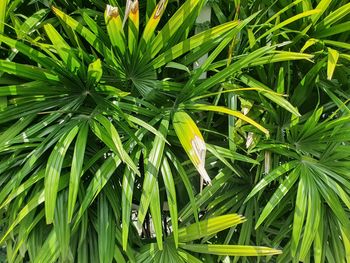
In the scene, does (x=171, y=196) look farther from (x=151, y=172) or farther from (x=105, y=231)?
(x=105, y=231)

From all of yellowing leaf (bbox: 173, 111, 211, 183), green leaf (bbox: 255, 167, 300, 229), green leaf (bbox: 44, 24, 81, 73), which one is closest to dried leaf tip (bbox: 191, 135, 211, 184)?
yellowing leaf (bbox: 173, 111, 211, 183)

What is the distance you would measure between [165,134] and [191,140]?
0.34ft

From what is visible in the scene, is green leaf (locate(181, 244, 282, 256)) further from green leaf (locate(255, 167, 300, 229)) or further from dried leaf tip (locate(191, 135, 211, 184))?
dried leaf tip (locate(191, 135, 211, 184))

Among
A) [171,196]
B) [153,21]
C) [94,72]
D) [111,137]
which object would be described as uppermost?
[153,21]

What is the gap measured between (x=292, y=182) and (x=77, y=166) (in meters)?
0.51

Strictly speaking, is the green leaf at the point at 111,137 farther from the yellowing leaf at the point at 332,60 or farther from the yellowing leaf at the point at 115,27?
the yellowing leaf at the point at 332,60

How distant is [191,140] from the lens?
33.1 inches

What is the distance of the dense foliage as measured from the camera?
90cm

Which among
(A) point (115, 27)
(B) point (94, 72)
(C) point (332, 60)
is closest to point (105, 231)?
(B) point (94, 72)

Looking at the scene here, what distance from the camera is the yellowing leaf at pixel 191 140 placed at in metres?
0.79

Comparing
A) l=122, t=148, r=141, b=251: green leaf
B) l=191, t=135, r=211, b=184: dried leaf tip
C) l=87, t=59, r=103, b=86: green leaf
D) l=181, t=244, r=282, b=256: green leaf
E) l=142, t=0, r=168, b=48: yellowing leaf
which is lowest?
l=181, t=244, r=282, b=256: green leaf

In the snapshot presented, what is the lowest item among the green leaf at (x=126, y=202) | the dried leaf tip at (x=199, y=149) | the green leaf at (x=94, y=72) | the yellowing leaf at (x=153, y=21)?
the green leaf at (x=126, y=202)

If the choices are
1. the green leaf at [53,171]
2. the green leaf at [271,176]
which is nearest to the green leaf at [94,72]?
the green leaf at [53,171]

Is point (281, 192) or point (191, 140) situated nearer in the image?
point (191, 140)
